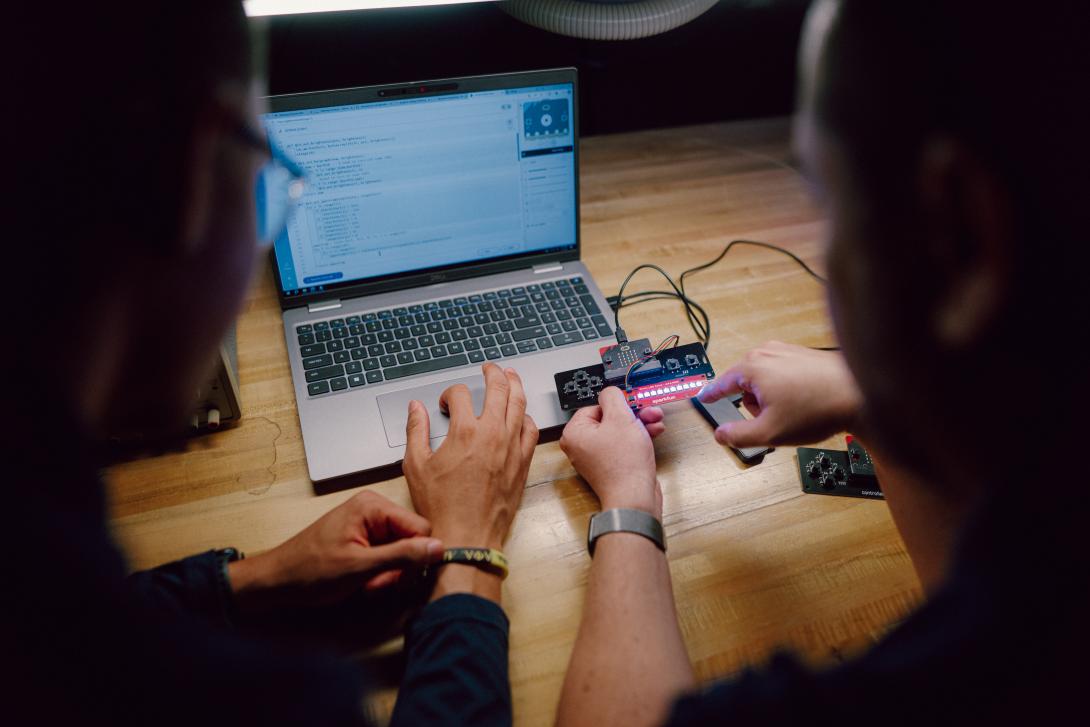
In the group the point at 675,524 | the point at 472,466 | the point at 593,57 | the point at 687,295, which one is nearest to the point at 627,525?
the point at 675,524

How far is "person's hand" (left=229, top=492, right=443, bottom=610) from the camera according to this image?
0.60 meters

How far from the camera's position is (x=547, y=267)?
1.04 metres

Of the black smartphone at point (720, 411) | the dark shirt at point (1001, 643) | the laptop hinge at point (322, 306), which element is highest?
the dark shirt at point (1001, 643)

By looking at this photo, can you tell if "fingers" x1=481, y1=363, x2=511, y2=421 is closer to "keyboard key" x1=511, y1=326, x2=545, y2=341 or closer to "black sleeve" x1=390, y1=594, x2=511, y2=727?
"keyboard key" x1=511, y1=326, x2=545, y2=341

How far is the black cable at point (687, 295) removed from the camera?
3.24 ft

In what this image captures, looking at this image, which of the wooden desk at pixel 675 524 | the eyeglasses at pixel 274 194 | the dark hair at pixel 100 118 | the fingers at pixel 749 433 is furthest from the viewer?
the fingers at pixel 749 433

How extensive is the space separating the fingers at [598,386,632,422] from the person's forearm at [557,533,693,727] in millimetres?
170

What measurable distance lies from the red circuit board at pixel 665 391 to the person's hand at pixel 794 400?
0.17 ft

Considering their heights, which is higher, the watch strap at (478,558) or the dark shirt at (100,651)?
the dark shirt at (100,651)

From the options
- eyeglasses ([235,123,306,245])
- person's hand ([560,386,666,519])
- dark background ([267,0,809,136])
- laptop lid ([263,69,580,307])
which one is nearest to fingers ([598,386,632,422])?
person's hand ([560,386,666,519])

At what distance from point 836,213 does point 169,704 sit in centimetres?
49

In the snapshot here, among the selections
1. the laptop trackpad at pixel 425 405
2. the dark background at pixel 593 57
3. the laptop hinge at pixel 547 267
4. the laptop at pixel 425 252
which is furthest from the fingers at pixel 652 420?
the dark background at pixel 593 57

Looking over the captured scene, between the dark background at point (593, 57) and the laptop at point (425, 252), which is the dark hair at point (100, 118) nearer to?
the laptop at point (425, 252)

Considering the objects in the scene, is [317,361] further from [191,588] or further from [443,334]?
[191,588]
